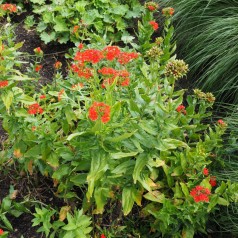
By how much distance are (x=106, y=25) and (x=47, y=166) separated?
5.95ft

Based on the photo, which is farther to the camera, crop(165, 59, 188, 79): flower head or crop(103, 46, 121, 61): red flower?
crop(103, 46, 121, 61): red flower

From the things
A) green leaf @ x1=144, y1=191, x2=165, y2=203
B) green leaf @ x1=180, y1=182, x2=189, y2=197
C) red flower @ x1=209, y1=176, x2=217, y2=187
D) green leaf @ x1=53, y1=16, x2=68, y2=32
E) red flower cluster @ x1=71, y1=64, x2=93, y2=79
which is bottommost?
green leaf @ x1=144, y1=191, x2=165, y2=203

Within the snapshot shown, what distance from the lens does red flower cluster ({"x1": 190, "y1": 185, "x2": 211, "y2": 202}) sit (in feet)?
6.71

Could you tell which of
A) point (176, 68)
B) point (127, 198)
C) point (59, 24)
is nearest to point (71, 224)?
point (127, 198)

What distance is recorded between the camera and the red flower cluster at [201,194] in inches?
80.5

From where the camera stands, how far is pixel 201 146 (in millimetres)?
2311

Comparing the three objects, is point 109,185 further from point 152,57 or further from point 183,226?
point 152,57

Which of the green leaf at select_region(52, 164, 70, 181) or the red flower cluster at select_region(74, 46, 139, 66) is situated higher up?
the red flower cluster at select_region(74, 46, 139, 66)

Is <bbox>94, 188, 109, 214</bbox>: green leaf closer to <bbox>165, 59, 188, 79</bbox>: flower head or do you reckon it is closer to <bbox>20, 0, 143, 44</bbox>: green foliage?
<bbox>165, 59, 188, 79</bbox>: flower head

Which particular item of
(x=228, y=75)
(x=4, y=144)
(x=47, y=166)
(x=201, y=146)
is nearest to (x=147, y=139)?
(x=201, y=146)

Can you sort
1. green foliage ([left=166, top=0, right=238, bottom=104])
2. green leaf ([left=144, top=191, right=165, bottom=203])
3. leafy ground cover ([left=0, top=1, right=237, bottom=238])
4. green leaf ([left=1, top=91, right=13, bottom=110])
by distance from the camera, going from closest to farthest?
1. leafy ground cover ([left=0, top=1, right=237, bottom=238])
2. green leaf ([left=1, top=91, right=13, bottom=110])
3. green leaf ([left=144, top=191, right=165, bottom=203])
4. green foliage ([left=166, top=0, right=238, bottom=104])

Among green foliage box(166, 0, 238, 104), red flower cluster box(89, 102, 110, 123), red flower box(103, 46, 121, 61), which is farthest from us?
green foliage box(166, 0, 238, 104)

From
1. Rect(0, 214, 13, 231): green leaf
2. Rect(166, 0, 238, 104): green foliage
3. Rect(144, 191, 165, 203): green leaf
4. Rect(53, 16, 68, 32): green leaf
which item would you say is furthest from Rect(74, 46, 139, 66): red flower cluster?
Rect(53, 16, 68, 32): green leaf

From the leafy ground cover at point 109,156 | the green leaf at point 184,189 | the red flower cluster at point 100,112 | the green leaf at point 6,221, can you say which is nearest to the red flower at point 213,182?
the leafy ground cover at point 109,156
